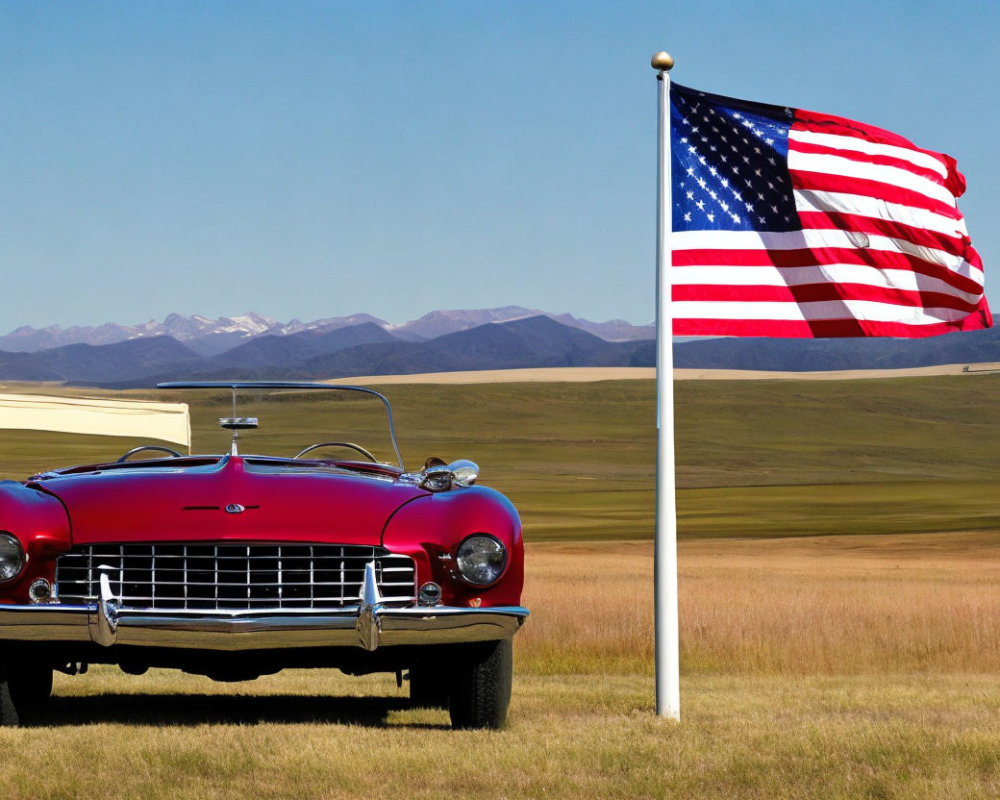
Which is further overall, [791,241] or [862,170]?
[862,170]

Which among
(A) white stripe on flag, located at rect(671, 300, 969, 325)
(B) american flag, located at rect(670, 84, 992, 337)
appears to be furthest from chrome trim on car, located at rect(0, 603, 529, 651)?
(A) white stripe on flag, located at rect(671, 300, 969, 325)

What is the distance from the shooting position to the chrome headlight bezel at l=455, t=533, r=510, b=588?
6992 mm

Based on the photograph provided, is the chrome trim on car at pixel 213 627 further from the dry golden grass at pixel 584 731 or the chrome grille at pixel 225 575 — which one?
the dry golden grass at pixel 584 731

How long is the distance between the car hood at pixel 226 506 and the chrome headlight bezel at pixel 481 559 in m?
0.37

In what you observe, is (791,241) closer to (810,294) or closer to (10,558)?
(810,294)

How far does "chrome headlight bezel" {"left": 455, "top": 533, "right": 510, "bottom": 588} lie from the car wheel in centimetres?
39

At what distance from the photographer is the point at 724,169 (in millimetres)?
9219

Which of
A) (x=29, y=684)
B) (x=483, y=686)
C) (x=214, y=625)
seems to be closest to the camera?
(x=214, y=625)

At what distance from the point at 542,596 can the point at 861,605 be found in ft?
12.6

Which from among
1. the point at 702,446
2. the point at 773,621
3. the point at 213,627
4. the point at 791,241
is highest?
the point at 791,241

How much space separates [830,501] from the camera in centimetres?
6194

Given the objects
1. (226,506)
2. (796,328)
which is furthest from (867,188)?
(226,506)

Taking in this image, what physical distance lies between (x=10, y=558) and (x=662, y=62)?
4.67 meters

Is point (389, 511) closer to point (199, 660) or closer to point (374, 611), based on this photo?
point (374, 611)
